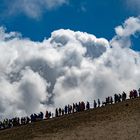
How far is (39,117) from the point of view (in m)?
64.4

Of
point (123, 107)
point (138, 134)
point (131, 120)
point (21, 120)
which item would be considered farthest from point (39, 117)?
point (138, 134)

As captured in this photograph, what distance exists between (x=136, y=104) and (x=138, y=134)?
36.3 ft

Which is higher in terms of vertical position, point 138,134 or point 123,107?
point 123,107

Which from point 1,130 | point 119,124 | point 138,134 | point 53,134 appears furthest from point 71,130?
point 1,130

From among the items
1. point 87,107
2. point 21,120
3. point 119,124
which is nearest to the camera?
point 119,124

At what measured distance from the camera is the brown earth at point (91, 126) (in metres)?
49.0

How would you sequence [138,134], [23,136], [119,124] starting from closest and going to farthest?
[138,134], [119,124], [23,136]

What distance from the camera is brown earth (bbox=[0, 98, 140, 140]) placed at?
1929 inches

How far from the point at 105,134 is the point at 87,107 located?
13.3m

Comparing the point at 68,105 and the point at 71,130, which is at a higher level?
the point at 68,105

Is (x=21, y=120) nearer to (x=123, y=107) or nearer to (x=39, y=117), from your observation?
(x=39, y=117)

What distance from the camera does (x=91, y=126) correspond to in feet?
174

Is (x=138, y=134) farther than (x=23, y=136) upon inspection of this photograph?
No

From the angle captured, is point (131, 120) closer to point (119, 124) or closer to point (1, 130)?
point (119, 124)
